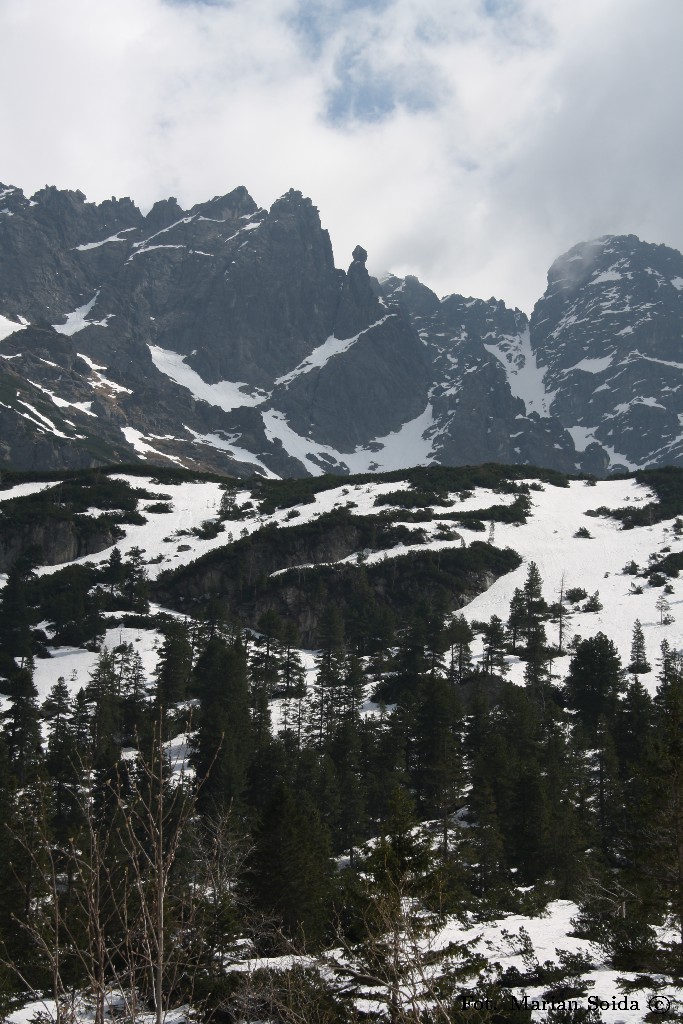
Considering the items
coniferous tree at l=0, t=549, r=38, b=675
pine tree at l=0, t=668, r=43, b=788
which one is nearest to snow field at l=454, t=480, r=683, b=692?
pine tree at l=0, t=668, r=43, b=788

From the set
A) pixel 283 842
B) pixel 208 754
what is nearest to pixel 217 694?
pixel 208 754

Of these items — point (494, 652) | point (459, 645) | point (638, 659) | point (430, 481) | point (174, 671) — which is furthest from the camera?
point (430, 481)

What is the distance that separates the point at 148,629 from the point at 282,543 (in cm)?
2931

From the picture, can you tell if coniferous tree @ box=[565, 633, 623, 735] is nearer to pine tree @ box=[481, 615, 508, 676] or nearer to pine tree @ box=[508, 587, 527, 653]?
pine tree @ box=[481, 615, 508, 676]

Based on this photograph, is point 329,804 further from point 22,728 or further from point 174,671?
point 174,671

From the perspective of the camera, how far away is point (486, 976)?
71.6 ft

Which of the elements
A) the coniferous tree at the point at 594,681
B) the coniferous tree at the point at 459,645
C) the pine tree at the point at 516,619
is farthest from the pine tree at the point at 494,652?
the coniferous tree at the point at 594,681

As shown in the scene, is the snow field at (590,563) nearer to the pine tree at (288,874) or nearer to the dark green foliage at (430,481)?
the dark green foliage at (430,481)

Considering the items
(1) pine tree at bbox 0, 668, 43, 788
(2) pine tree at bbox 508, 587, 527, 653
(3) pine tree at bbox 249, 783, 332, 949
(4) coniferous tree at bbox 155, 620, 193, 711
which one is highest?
(2) pine tree at bbox 508, 587, 527, 653

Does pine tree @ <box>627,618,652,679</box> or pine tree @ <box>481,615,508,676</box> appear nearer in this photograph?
pine tree @ <box>627,618,652,679</box>

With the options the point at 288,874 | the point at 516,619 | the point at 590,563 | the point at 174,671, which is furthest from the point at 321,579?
the point at 288,874

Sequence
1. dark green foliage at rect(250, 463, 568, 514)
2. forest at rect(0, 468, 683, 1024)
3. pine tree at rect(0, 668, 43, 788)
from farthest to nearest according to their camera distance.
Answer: dark green foliage at rect(250, 463, 568, 514)
pine tree at rect(0, 668, 43, 788)
forest at rect(0, 468, 683, 1024)

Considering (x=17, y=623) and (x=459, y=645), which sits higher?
(x=17, y=623)

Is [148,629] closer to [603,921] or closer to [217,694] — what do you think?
[217,694]
